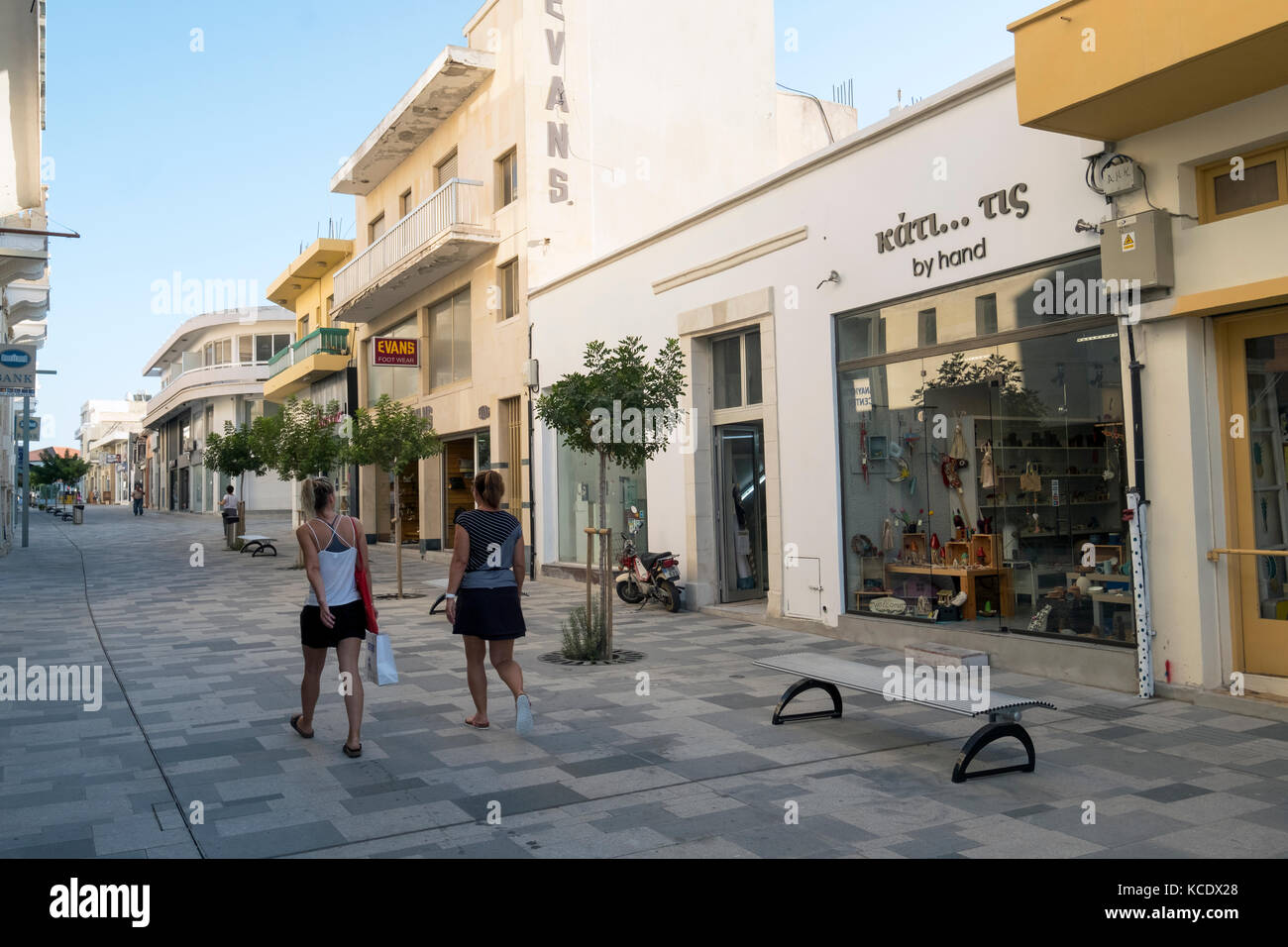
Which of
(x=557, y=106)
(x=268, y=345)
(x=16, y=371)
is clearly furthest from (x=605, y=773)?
(x=268, y=345)

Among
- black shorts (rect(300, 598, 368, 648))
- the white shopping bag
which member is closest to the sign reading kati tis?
black shorts (rect(300, 598, 368, 648))

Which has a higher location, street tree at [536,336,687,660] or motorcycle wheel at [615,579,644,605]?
street tree at [536,336,687,660]

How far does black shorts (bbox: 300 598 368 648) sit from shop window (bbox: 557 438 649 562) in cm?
866

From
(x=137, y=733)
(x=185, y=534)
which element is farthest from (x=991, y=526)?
(x=185, y=534)

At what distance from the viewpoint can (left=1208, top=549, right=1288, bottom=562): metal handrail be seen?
24.0 feet

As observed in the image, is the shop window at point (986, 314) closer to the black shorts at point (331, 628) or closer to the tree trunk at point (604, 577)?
the tree trunk at point (604, 577)

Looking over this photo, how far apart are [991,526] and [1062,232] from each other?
2.75m

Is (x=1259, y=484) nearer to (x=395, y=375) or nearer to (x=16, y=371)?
(x=16, y=371)

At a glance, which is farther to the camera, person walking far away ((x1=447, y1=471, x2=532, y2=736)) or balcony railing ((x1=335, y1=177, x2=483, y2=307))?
balcony railing ((x1=335, y1=177, x2=483, y2=307))

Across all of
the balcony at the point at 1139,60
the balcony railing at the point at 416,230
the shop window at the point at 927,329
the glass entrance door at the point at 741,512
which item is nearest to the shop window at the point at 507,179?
the balcony railing at the point at 416,230

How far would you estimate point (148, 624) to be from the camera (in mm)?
12867

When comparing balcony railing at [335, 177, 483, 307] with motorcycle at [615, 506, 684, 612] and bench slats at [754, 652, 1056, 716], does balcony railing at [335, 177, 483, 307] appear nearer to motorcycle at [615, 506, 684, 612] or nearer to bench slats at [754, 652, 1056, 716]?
motorcycle at [615, 506, 684, 612]
